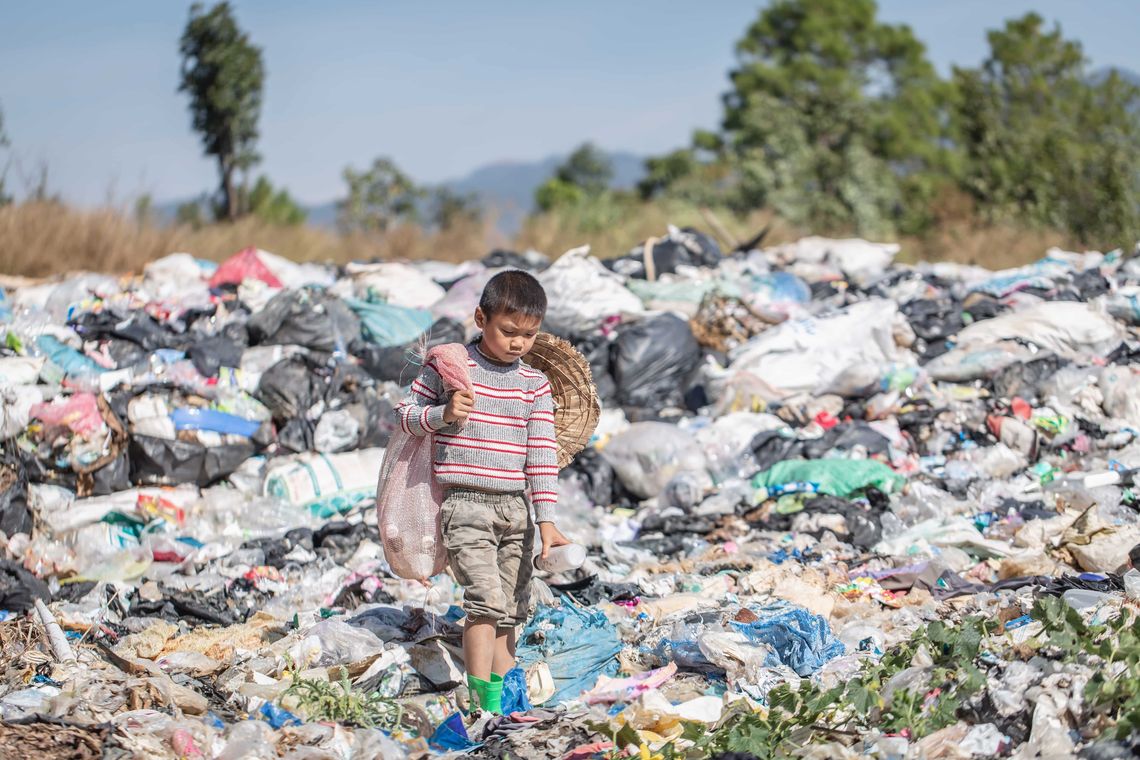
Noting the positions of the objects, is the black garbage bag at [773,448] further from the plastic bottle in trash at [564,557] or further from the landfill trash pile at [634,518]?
the plastic bottle in trash at [564,557]

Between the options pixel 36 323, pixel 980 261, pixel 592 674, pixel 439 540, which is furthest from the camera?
pixel 980 261

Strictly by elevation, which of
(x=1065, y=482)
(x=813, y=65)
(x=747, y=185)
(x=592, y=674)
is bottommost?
(x=592, y=674)

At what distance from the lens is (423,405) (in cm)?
314

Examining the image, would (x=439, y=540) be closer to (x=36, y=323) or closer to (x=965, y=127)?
(x=36, y=323)

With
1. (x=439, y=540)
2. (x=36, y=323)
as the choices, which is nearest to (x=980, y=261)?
(x=36, y=323)

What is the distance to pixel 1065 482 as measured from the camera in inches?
208

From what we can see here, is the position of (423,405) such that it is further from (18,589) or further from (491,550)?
(18,589)

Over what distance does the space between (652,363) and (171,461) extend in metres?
2.95

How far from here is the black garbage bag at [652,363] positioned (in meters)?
7.02

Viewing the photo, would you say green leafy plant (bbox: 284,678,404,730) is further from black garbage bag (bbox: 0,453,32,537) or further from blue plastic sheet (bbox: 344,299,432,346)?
blue plastic sheet (bbox: 344,299,432,346)

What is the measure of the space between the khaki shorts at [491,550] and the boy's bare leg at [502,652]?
0.04m

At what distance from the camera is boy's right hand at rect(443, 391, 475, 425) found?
2.96 meters

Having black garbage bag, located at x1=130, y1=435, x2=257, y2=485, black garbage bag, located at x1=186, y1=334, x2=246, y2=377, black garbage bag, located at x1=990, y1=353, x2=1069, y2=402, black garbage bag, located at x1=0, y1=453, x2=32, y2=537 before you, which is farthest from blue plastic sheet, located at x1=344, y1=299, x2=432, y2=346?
black garbage bag, located at x1=990, y1=353, x2=1069, y2=402

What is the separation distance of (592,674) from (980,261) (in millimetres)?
10754
